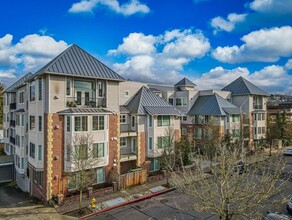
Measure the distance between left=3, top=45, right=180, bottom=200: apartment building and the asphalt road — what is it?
497 cm

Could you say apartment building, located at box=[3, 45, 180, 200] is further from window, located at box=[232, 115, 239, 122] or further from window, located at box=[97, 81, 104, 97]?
window, located at box=[232, 115, 239, 122]

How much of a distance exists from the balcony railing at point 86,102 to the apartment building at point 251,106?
27.0 meters

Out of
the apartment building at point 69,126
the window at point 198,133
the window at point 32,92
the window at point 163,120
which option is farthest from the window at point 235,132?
the window at point 32,92

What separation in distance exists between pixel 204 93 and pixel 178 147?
1851cm

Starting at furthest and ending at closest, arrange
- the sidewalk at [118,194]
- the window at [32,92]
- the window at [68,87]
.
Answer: the window at [32,92], the window at [68,87], the sidewalk at [118,194]

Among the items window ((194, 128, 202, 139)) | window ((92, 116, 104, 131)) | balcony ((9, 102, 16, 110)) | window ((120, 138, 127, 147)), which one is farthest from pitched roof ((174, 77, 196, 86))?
balcony ((9, 102, 16, 110))

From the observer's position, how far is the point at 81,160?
758 inches

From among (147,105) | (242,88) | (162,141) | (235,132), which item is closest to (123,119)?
(147,105)

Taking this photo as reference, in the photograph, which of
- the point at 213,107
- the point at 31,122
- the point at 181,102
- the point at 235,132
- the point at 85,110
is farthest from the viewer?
the point at 181,102

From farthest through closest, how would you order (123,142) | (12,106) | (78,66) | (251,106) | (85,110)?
(251,106) < (12,106) < (123,142) < (78,66) < (85,110)

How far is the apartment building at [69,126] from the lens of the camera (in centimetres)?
2059

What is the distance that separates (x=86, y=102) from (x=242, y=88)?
106ft

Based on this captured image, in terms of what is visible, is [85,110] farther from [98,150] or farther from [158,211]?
[158,211]

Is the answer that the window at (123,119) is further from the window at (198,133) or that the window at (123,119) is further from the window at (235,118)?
the window at (235,118)
